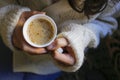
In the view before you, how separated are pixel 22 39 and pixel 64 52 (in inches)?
6.4

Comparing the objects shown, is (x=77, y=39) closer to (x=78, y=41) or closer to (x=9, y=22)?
(x=78, y=41)

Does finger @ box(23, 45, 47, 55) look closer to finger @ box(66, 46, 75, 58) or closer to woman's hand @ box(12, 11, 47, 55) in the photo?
woman's hand @ box(12, 11, 47, 55)

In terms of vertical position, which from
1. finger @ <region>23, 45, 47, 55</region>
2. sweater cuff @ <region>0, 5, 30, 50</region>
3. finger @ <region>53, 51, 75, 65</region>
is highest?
sweater cuff @ <region>0, 5, 30, 50</region>

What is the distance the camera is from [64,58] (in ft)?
2.80

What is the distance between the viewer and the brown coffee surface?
2.48 feet

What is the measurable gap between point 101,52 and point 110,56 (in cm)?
10

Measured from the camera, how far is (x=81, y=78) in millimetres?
1255

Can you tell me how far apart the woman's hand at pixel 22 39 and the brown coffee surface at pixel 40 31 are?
0.04 metres

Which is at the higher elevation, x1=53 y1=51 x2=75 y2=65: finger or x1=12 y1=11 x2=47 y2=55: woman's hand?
x1=12 y1=11 x2=47 y2=55: woman's hand

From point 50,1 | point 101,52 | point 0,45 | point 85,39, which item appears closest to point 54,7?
point 50,1

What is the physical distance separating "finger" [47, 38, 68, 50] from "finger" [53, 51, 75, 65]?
0.10ft

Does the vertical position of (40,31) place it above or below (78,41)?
above

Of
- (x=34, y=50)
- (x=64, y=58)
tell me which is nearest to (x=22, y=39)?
(x=34, y=50)

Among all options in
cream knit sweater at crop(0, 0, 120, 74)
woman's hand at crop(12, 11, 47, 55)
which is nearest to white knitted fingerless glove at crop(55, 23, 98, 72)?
cream knit sweater at crop(0, 0, 120, 74)
